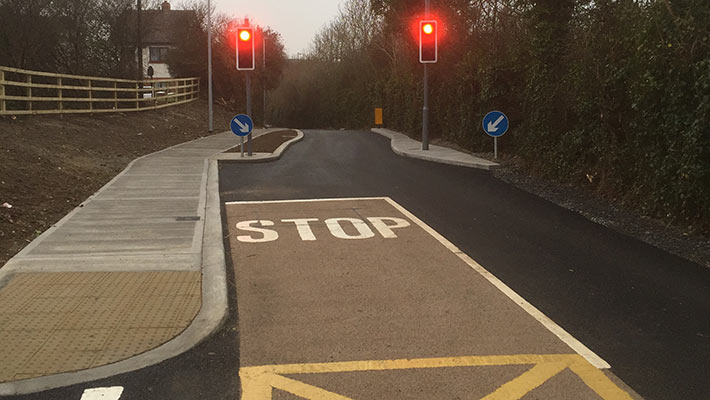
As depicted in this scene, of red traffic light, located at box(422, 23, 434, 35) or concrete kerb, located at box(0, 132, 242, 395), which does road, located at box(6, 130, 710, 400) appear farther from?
red traffic light, located at box(422, 23, 434, 35)

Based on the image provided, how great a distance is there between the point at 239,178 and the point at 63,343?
1033cm

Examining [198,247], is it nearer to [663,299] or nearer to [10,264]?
[10,264]

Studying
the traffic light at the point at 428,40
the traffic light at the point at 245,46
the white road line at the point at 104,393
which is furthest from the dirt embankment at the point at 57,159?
the traffic light at the point at 428,40

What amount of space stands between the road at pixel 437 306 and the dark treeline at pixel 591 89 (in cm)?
135

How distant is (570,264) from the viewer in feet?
24.3

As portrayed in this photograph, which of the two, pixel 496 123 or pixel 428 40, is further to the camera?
pixel 428 40

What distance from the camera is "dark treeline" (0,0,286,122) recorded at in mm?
30203

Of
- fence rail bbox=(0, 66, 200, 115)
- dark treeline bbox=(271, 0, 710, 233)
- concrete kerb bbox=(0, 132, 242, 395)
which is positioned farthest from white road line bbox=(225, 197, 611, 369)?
fence rail bbox=(0, 66, 200, 115)

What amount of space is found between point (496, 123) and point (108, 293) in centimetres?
1375

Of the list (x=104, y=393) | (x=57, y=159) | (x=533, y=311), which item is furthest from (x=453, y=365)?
(x=57, y=159)

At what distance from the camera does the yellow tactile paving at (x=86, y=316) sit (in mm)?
4578

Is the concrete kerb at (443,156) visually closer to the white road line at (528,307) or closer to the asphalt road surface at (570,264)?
the asphalt road surface at (570,264)

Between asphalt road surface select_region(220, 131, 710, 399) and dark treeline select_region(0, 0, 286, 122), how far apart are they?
20.1 m

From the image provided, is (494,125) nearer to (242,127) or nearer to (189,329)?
(242,127)
